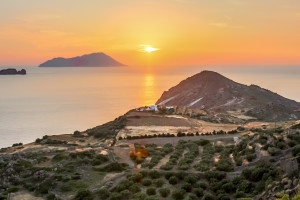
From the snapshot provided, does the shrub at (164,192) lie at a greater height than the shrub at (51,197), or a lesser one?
greater

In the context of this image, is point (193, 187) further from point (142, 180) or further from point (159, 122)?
point (159, 122)

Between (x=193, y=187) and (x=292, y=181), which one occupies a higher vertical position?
(x=292, y=181)

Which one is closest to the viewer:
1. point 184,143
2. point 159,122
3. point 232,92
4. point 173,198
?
point 173,198

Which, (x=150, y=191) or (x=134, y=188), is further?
(x=134, y=188)

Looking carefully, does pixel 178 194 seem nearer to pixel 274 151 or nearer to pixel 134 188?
pixel 134 188

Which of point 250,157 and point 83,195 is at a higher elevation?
point 250,157

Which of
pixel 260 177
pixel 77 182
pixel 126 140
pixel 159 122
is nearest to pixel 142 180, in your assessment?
pixel 77 182

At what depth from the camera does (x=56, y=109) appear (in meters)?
133

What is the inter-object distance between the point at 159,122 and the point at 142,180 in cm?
4151

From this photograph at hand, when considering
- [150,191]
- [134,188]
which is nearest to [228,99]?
[134,188]

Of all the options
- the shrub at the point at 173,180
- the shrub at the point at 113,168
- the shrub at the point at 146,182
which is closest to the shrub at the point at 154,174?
the shrub at the point at 146,182

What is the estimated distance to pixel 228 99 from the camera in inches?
4429

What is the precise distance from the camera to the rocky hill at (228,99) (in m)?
89.3

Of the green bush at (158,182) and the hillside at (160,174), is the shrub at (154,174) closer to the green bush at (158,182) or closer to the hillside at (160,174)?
the hillside at (160,174)
